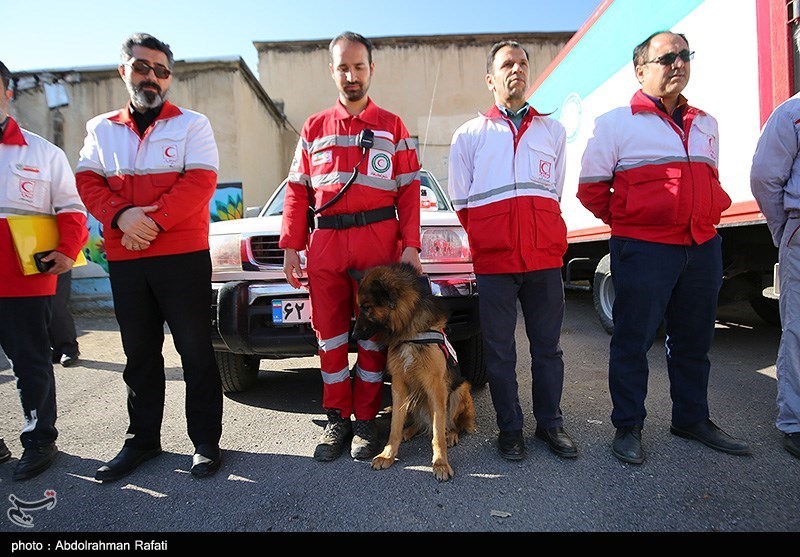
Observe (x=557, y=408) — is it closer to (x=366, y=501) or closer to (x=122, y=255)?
(x=366, y=501)

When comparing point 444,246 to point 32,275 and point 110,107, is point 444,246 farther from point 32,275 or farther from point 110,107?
point 110,107

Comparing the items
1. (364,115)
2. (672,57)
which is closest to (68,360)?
(364,115)

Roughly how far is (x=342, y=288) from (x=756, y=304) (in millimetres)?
5284

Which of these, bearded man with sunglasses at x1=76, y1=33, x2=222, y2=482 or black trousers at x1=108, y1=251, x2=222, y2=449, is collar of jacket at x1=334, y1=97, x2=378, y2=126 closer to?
bearded man with sunglasses at x1=76, y1=33, x2=222, y2=482

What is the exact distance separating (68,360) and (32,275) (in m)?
2.87

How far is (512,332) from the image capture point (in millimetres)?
2504

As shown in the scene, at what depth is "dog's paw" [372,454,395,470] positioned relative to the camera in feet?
7.83

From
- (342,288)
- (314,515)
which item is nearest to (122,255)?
(342,288)

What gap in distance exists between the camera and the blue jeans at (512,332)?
96.8 inches

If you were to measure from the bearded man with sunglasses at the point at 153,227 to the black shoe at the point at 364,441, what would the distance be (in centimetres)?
74

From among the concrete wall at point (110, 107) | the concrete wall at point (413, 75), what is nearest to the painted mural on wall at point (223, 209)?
the concrete wall at point (110, 107)

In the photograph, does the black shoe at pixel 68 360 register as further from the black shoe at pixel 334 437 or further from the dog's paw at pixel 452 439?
the dog's paw at pixel 452 439

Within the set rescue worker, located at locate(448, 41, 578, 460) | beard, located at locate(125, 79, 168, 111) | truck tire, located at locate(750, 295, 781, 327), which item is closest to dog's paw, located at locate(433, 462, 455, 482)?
rescue worker, located at locate(448, 41, 578, 460)

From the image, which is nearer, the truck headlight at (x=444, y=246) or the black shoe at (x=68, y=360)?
the truck headlight at (x=444, y=246)
